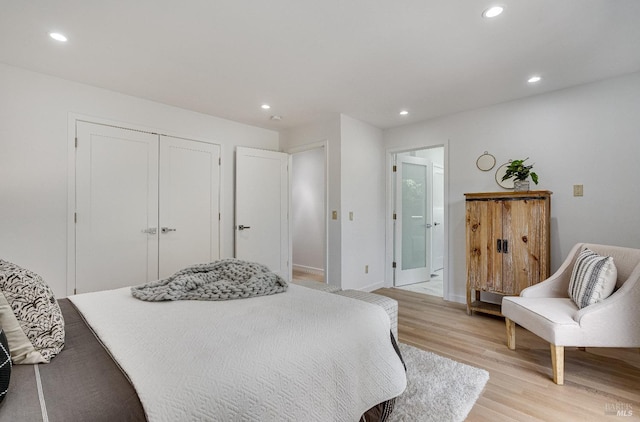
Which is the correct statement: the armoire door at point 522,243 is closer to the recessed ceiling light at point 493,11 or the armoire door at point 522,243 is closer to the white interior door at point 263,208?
the recessed ceiling light at point 493,11

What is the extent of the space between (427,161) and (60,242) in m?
4.82

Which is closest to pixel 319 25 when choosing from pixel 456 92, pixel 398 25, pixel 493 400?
pixel 398 25

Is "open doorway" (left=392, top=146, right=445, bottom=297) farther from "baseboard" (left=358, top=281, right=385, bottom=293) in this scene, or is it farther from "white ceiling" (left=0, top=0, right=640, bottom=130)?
"white ceiling" (left=0, top=0, right=640, bottom=130)

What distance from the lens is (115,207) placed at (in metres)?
3.08

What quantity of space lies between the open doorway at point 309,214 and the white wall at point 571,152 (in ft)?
7.73

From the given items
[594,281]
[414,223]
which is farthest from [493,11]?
[414,223]

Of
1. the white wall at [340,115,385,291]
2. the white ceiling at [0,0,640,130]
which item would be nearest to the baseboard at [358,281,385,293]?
the white wall at [340,115,385,291]

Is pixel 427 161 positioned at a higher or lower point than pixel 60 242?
higher

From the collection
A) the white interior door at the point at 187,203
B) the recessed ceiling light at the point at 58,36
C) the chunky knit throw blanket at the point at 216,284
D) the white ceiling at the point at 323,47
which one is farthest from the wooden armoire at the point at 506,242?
the recessed ceiling light at the point at 58,36

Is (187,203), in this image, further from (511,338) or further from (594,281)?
(594,281)

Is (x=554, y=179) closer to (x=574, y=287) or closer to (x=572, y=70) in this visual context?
(x=572, y=70)

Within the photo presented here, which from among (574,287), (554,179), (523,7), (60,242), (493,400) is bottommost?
Answer: (493,400)

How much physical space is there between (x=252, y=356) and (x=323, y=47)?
6.91ft

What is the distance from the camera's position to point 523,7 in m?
1.80
